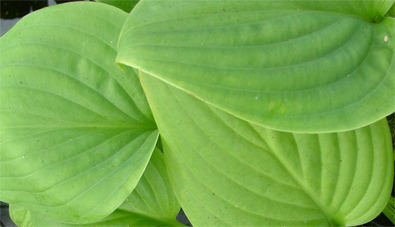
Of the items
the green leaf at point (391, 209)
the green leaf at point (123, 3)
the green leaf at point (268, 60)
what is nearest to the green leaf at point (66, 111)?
the green leaf at point (123, 3)

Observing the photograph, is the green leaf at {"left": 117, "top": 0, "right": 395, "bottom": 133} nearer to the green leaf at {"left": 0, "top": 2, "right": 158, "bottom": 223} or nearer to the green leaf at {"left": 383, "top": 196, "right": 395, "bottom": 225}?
the green leaf at {"left": 0, "top": 2, "right": 158, "bottom": 223}

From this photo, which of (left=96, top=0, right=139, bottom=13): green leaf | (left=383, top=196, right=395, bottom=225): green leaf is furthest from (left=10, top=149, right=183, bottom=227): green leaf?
(left=383, top=196, right=395, bottom=225): green leaf

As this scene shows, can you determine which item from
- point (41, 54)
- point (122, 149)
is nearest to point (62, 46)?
point (41, 54)

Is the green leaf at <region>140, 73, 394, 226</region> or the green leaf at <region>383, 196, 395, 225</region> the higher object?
the green leaf at <region>140, 73, 394, 226</region>

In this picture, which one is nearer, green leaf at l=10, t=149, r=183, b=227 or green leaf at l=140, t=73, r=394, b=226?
green leaf at l=140, t=73, r=394, b=226

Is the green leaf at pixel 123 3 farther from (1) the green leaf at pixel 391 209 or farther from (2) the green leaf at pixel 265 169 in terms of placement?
(1) the green leaf at pixel 391 209
